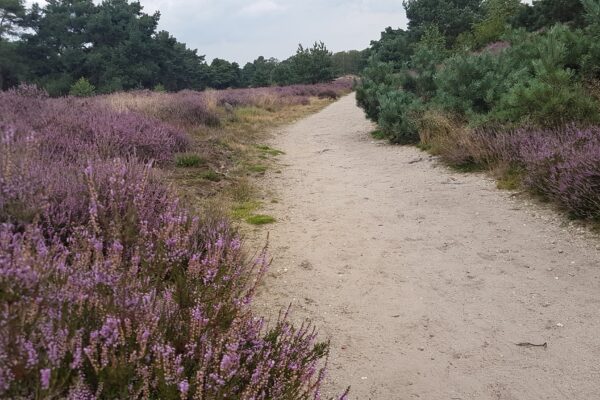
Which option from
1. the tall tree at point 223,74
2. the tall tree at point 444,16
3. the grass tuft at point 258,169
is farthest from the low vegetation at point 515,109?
the tall tree at point 223,74

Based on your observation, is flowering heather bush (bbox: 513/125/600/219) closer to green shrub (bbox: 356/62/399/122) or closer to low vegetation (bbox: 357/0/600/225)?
low vegetation (bbox: 357/0/600/225)

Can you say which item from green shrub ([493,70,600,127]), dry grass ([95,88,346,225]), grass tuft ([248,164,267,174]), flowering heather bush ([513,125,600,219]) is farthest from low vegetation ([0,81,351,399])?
green shrub ([493,70,600,127])

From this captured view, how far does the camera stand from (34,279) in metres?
1.94

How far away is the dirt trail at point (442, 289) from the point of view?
302 cm

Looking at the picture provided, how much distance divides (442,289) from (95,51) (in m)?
55.2

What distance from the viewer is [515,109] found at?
8.48m

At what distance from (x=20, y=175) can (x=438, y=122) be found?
28.9ft

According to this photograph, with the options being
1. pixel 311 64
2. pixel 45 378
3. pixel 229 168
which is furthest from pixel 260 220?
pixel 311 64

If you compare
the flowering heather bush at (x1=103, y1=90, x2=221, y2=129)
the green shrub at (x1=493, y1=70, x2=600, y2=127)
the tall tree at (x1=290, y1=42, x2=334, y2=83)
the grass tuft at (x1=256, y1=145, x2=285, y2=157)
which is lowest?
the grass tuft at (x1=256, y1=145, x2=285, y2=157)

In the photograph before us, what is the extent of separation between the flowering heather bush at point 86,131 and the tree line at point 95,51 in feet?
125

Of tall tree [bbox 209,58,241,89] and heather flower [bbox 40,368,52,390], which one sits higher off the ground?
tall tree [bbox 209,58,241,89]

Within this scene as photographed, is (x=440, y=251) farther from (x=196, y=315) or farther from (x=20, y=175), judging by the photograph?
(x=20, y=175)

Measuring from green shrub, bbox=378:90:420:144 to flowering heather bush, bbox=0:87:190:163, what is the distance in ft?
17.8

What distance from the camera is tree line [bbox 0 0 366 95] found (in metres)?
45.9
